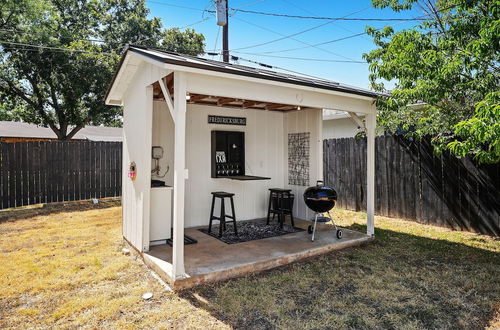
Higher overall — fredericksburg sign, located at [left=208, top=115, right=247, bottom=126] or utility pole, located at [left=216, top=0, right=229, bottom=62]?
utility pole, located at [left=216, top=0, right=229, bottom=62]

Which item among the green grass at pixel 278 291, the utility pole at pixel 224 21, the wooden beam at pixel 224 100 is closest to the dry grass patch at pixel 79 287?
the green grass at pixel 278 291

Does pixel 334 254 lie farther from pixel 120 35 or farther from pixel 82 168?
pixel 120 35

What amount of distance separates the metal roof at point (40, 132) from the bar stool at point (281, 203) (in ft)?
46.2

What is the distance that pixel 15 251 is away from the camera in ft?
15.0

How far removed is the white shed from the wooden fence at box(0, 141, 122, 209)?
138 inches

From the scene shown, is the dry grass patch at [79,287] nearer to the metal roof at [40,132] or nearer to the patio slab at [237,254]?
the patio slab at [237,254]

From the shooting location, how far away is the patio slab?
347 centimetres

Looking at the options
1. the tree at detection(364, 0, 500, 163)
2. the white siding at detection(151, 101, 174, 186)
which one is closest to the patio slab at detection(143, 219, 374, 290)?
the white siding at detection(151, 101, 174, 186)

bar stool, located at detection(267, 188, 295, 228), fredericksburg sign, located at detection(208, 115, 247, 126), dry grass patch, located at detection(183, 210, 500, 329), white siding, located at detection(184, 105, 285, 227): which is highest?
fredericksburg sign, located at detection(208, 115, 247, 126)

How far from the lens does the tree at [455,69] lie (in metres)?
3.19

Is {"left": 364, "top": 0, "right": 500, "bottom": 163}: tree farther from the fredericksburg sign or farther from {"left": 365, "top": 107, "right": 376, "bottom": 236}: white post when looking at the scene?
the fredericksburg sign

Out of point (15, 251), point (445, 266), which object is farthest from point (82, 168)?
point (445, 266)

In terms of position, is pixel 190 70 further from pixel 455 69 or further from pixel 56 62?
pixel 56 62

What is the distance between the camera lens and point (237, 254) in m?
4.06
